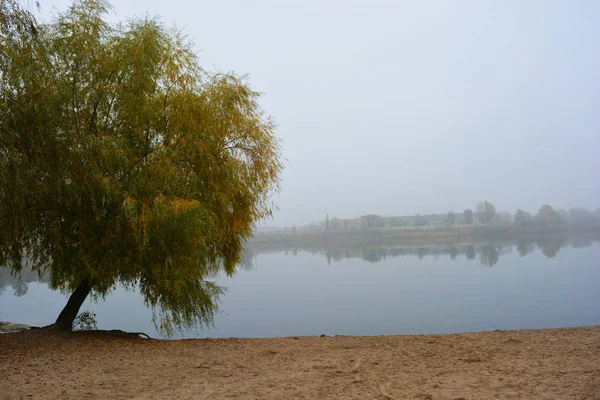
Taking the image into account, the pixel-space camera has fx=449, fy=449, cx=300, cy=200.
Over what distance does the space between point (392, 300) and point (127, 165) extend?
52.5ft

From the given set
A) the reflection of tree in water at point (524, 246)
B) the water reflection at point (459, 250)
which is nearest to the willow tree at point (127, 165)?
the water reflection at point (459, 250)

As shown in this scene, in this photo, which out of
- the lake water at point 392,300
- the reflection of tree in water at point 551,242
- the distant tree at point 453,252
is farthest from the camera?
the distant tree at point 453,252

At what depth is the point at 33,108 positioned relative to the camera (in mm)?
6723

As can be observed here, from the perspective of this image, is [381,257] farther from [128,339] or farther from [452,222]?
[128,339]

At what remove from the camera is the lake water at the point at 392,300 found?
15.4 meters

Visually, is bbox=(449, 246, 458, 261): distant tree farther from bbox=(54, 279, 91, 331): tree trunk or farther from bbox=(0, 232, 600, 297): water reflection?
bbox=(54, 279, 91, 331): tree trunk

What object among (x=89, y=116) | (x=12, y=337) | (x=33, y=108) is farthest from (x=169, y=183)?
(x=12, y=337)

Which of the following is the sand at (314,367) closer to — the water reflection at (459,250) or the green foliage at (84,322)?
the green foliage at (84,322)

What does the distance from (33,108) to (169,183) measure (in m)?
2.55

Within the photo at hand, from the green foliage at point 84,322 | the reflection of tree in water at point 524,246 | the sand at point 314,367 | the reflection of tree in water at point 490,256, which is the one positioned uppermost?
the sand at point 314,367

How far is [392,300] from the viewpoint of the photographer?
21297 millimetres

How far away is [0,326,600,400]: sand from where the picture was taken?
4.67 metres

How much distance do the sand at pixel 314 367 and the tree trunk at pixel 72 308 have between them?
103cm

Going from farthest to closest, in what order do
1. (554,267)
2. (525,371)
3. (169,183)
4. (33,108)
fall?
(554,267)
(169,183)
(33,108)
(525,371)
